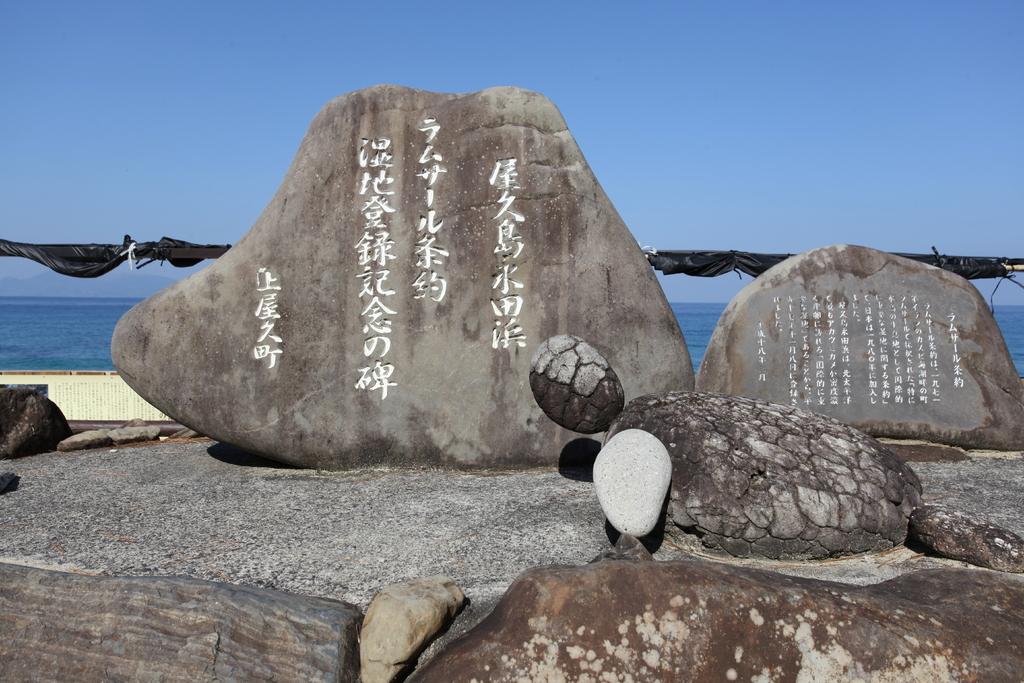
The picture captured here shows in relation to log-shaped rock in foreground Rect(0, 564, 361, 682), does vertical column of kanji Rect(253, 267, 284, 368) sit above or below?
above

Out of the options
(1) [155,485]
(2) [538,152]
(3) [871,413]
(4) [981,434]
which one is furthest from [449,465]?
(4) [981,434]

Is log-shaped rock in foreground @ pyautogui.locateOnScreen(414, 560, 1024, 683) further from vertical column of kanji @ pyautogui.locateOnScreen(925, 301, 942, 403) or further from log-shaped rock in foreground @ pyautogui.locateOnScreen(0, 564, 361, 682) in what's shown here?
vertical column of kanji @ pyautogui.locateOnScreen(925, 301, 942, 403)

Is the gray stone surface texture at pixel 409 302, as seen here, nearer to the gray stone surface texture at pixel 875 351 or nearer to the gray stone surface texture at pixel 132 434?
the gray stone surface texture at pixel 875 351

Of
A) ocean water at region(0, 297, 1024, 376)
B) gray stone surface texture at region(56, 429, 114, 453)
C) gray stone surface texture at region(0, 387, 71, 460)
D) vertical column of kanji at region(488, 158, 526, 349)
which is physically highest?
vertical column of kanji at region(488, 158, 526, 349)

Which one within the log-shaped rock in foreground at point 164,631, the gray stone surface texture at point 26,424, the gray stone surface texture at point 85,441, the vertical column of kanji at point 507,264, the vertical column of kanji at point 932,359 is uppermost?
the vertical column of kanji at point 507,264

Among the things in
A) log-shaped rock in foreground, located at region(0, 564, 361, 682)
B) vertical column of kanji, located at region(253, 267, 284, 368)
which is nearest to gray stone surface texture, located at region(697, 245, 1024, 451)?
vertical column of kanji, located at region(253, 267, 284, 368)

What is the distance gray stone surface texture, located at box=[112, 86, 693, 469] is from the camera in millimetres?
5367

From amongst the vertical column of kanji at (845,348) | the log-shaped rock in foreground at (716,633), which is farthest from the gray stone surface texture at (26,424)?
the vertical column of kanji at (845,348)

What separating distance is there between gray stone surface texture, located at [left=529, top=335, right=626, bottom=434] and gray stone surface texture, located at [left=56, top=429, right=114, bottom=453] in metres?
3.96

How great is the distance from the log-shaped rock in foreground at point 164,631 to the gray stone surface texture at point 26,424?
2.96m

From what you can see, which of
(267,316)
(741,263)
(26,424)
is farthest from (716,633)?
(741,263)

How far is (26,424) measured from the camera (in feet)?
19.9

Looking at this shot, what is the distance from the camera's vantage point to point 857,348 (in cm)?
619

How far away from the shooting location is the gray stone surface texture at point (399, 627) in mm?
2934
